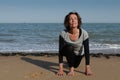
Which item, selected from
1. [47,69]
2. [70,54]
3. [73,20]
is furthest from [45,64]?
[73,20]

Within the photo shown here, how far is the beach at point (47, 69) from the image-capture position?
5.87 m

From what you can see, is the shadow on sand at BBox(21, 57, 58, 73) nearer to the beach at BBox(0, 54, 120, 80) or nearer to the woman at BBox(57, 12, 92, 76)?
the beach at BBox(0, 54, 120, 80)

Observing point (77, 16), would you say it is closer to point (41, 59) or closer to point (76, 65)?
point (76, 65)

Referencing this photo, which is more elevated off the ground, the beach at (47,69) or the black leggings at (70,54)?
the black leggings at (70,54)

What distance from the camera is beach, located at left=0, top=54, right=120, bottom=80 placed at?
5.87 m

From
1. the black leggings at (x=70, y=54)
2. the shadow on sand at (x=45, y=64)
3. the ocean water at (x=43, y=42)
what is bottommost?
the ocean water at (x=43, y=42)

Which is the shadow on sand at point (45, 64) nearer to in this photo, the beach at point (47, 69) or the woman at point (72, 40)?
the beach at point (47, 69)

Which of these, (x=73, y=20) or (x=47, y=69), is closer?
(x=73, y=20)

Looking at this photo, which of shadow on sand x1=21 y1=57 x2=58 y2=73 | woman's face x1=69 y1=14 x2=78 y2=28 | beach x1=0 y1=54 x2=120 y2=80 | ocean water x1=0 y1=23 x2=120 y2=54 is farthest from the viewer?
ocean water x1=0 y1=23 x2=120 y2=54

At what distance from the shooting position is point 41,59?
8.05 m

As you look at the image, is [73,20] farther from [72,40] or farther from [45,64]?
[45,64]

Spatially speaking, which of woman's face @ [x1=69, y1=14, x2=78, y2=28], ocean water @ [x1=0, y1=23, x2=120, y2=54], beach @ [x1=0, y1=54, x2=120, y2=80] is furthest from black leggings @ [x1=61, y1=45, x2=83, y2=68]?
ocean water @ [x1=0, y1=23, x2=120, y2=54]

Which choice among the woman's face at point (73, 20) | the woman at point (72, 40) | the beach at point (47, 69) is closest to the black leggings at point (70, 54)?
the woman at point (72, 40)

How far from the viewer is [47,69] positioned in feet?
21.6
